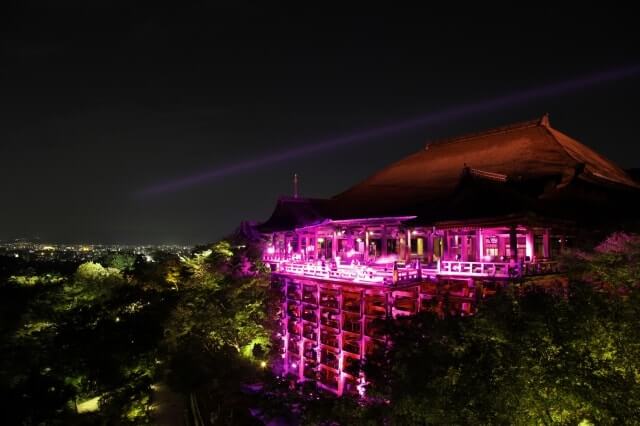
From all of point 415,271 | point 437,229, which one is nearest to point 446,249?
point 437,229

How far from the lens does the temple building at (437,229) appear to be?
1658cm

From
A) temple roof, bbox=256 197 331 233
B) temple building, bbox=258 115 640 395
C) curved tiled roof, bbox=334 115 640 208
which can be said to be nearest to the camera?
temple building, bbox=258 115 640 395

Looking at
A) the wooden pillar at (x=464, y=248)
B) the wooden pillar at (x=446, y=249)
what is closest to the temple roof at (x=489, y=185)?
the wooden pillar at (x=446, y=249)

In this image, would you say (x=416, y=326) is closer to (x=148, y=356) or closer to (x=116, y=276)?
(x=148, y=356)

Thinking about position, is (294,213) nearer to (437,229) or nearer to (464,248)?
(464,248)

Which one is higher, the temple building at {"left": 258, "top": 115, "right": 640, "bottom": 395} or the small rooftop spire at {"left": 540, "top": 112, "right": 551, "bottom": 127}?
the small rooftop spire at {"left": 540, "top": 112, "right": 551, "bottom": 127}

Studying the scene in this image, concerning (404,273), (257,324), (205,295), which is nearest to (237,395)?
(257,324)

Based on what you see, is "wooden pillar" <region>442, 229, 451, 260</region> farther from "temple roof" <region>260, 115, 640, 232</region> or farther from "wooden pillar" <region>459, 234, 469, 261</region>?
"temple roof" <region>260, 115, 640, 232</region>

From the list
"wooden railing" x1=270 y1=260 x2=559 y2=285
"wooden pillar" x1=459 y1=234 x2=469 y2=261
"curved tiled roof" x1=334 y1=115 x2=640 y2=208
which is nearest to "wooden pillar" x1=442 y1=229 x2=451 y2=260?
"wooden pillar" x1=459 y1=234 x2=469 y2=261

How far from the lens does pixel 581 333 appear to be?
878 cm

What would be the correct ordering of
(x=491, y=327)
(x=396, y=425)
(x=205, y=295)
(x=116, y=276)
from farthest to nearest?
(x=116, y=276), (x=205, y=295), (x=396, y=425), (x=491, y=327)

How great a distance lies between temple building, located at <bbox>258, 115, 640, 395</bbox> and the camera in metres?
16.6

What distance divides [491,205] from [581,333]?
26.8 feet

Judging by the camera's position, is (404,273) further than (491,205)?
Yes
